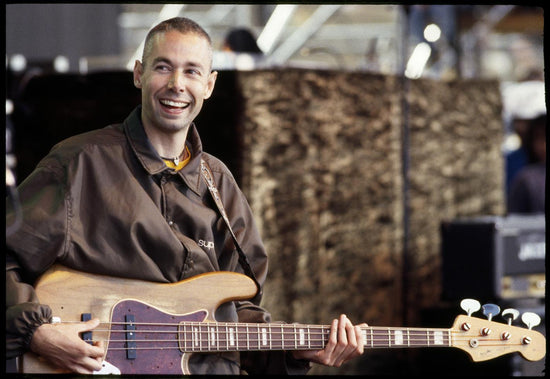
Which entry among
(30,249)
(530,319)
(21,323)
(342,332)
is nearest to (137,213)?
(30,249)

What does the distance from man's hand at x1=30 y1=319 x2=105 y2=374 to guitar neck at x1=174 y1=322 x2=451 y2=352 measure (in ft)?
0.77

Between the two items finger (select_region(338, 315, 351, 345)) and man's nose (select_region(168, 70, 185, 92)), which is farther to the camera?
finger (select_region(338, 315, 351, 345))

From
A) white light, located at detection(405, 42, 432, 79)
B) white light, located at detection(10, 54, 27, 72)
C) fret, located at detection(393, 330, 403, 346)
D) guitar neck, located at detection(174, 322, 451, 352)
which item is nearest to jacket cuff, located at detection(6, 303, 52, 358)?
guitar neck, located at detection(174, 322, 451, 352)

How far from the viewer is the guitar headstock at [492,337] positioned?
8.14 ft

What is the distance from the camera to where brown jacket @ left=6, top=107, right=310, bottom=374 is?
2.09 meters

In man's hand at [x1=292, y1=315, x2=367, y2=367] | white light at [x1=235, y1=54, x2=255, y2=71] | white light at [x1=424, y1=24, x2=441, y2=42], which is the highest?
white light at [x1=424, y1=24, x2=441, y2=42]

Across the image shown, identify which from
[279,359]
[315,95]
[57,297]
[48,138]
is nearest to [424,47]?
[315,95]

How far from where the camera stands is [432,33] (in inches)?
267

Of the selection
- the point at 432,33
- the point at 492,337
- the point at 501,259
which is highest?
the point at 432,33

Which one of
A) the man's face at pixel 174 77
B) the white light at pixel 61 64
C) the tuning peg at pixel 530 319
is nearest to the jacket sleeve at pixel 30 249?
the man's face at pixel 174 77

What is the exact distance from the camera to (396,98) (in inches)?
219

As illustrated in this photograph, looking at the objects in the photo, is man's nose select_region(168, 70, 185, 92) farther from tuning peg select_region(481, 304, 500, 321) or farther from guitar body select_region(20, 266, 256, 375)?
tuning peg select_region(481, 304, 500, 321)

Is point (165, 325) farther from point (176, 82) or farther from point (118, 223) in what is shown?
point (176, 82)

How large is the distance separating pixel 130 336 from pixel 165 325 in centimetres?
9
